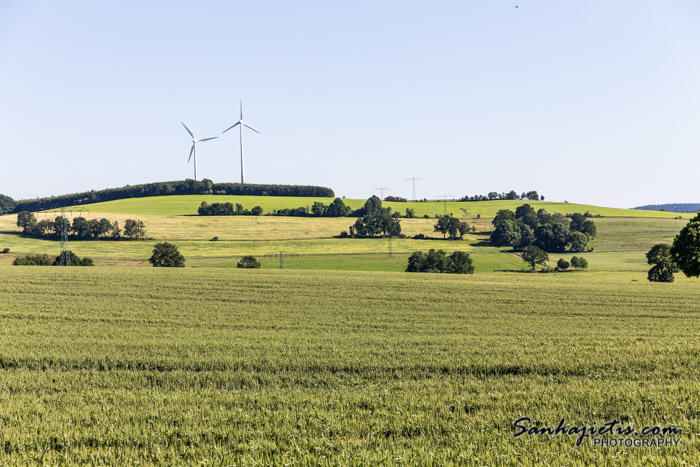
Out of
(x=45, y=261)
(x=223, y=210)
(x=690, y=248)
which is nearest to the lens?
(x=690, y=248)

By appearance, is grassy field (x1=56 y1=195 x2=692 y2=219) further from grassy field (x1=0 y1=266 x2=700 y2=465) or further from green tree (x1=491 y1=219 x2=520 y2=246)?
grassy field (x1=0 y1=266 x2=700 y2=465)

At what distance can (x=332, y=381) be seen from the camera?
16.2m

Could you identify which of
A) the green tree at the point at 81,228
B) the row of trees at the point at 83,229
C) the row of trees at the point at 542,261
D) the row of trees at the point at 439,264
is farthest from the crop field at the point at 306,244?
the row of trees at the point at 439,264

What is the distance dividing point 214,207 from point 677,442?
157188 millimetres

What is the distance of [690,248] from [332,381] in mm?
46358

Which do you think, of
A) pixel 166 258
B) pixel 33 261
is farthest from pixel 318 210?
pixel 33 261

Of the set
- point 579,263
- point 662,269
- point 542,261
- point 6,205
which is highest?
point 6,205

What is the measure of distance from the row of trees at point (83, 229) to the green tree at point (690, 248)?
110875mm

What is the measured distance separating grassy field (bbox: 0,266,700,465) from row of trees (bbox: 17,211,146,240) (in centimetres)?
8943

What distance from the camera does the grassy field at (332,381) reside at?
33.0 ft

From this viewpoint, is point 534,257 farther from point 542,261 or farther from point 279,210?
point 279,210

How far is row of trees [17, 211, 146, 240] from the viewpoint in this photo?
387 feet

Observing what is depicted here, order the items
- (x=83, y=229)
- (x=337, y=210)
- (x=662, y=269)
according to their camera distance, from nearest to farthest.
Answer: (x=662, y=269)
(x=83, y=229)
(x=337, y=210)

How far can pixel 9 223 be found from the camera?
12862 centimetres
